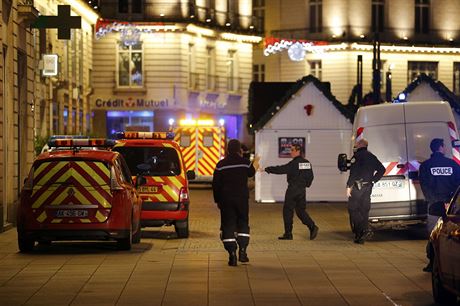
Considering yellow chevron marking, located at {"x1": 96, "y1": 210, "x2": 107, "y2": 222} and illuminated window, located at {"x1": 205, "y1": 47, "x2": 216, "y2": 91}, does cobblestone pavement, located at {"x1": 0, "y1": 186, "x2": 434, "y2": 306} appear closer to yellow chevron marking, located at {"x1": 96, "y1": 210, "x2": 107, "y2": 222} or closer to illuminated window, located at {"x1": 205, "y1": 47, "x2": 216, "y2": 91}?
yellow chevron marking, located at {"x1": 96, "y1": 210, "x2": 107, "y2": 222}

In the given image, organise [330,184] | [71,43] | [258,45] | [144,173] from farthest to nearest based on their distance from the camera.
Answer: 1. [258,45]
2. [71,43]
3. [330,184]
4. [144,173]

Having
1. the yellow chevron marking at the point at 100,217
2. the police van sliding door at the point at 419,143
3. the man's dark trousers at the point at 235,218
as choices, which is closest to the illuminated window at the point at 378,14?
the police van sliding door at the point at 419,143

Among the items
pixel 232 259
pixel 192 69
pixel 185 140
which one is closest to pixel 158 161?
pixel 232 259

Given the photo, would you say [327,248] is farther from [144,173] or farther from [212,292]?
[212,292]

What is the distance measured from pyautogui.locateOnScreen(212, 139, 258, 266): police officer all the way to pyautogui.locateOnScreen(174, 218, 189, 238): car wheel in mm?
4604

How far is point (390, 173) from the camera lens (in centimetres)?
2189

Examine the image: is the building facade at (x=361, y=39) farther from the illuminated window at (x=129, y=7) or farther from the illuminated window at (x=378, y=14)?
the illuminated window at (x=129, y=7)

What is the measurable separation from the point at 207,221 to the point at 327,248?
7.56m

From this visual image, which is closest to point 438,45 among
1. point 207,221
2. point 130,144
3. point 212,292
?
point 207,221

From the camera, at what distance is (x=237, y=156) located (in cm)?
1781

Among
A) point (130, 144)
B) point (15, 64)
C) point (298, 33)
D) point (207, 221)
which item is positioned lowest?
point (207, 221)

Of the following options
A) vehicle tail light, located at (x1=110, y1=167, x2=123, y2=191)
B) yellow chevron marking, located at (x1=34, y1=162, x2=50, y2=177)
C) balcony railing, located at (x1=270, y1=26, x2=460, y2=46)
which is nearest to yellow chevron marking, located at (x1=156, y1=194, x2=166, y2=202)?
vehicle tail light, located at (x1=110, y1=167, x2=123, y2=191)

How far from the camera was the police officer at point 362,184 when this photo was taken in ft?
69.5

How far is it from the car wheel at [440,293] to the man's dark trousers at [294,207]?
28.9 feet
